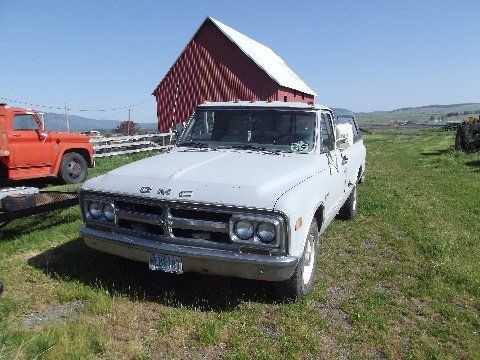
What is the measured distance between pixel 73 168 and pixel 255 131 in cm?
759

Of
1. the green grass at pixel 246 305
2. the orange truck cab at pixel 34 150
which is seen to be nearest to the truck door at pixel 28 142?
the orange truck cab at pixel 34 150

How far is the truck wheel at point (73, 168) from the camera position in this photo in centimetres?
1057

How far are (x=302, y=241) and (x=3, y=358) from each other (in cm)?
249

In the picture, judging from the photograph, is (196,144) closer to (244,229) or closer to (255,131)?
(255,131)

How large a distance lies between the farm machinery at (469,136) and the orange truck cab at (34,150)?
15.8 meters

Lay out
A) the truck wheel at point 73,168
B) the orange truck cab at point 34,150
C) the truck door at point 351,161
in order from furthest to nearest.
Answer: the truck wheel at point 73,168 → the orange truck cab at point 34,150 → the truck door at point 351,161

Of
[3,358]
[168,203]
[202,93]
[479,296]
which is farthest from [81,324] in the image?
[202,93]

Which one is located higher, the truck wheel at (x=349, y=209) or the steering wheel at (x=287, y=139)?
the steering wheel at (x=287, y=139)

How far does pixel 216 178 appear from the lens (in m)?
3.64

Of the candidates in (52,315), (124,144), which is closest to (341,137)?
(52,315)

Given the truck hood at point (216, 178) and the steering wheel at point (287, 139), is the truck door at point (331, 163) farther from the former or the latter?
the truck hood at point (216, 178)

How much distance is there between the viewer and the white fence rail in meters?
17.6

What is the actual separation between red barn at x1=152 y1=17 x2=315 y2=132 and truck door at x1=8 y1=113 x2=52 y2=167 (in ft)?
50.4

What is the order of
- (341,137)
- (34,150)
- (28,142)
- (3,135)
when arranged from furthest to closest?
(34,150) < (28,142) < (3,135) < (341,137)
